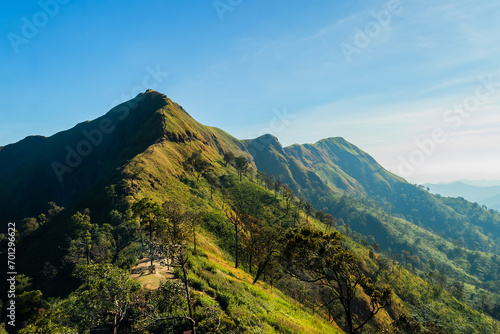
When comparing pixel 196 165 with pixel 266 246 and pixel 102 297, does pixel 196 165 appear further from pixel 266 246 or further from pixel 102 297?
pixel 102 297

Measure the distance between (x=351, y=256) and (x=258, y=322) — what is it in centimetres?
1026

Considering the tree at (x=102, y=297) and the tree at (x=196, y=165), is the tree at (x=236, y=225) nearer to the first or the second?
the tree at (x=102, y=297)

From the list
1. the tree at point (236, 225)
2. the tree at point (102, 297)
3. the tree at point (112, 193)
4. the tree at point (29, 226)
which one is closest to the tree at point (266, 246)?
the tree at point (236, 225)

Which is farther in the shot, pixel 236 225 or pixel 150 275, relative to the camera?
pixel 236 225

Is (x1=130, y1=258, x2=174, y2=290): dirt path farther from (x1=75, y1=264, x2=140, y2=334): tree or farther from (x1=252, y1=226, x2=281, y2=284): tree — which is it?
(x1=252, y1=226, x2=281, y2=284): tree

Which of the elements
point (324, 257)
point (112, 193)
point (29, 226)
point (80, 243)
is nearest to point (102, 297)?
point (324, 257)

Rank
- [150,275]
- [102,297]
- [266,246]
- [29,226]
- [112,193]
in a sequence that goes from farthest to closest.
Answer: [29,226]
[112,193]
[266,246]
[150,275]
[102,297]

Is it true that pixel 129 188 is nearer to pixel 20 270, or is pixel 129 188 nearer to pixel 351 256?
pixel 20 270

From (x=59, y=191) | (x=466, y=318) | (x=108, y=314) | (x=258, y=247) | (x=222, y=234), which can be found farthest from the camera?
(x=59, y=191)

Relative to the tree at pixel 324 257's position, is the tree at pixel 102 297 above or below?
below

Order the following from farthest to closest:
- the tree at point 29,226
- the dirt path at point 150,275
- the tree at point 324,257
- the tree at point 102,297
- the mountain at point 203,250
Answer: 1. the tree at point 29,226
2. the dirt path at point 150,275
3. the mountain at point 203,250
4. the tree at point 324,257
5. the tree at point 102,297

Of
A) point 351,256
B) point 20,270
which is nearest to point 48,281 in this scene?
point 20,270

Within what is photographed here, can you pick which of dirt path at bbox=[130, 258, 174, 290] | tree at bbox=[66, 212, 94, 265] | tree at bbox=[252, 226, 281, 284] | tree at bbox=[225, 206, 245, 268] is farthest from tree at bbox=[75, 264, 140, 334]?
tree at bbox=[66, 212, 94, 265]

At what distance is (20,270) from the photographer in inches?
2386
